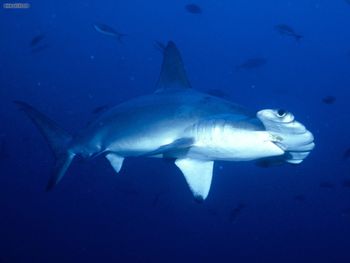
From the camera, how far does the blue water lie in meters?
20.9

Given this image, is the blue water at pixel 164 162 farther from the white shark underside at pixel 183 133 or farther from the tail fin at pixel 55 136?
the white shark underside at pixel 183 133

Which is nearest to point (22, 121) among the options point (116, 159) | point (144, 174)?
point (144, 174)

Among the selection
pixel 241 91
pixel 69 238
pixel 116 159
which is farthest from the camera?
pixel 241 91

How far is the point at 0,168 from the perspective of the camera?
91.0ft

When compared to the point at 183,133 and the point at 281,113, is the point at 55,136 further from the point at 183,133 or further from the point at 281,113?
the point at 281,113

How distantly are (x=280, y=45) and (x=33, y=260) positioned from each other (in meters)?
56.7

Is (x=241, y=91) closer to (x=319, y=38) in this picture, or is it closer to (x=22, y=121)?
(x=319, y=38)

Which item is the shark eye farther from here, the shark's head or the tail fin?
the tail fin

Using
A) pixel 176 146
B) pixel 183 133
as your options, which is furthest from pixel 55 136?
pixel 176 146

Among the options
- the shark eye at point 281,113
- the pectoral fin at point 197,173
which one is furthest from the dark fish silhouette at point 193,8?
the shark eye at point 281,113

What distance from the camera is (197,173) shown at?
399cm

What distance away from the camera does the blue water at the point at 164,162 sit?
68.5ft

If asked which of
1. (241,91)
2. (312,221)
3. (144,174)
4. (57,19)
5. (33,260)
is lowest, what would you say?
(33,260)

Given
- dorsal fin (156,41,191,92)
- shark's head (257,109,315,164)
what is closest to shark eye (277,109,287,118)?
shark's head (257,109,315,164)
